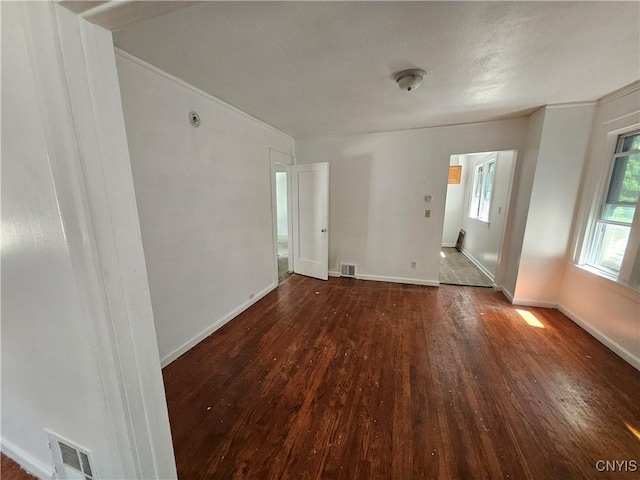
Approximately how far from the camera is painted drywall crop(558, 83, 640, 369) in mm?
2066

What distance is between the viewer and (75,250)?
0.71 meters

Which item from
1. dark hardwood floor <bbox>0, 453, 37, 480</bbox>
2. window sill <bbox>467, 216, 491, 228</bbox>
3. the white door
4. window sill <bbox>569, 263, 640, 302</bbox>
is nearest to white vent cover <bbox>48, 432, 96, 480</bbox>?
dark hardwood floor <bbox>0, 453, 37, 480</bbox>

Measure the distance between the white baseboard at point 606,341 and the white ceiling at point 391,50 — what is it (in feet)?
7.51

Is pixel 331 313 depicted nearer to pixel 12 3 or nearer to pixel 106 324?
pixel 106 324

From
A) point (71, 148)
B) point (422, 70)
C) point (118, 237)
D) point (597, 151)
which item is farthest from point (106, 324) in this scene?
point (597, 151)

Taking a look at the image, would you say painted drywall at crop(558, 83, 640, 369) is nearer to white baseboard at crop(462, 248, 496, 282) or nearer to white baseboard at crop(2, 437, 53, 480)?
white baseboard at crop(462, 248, 496, 282)

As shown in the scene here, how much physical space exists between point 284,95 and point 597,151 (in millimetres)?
3282

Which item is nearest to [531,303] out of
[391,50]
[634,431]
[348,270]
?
[634,431]

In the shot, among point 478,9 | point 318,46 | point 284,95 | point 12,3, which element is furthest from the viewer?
point 284,95

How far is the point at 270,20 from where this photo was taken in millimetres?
1287

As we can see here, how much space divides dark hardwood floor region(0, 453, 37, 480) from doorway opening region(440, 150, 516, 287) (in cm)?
448

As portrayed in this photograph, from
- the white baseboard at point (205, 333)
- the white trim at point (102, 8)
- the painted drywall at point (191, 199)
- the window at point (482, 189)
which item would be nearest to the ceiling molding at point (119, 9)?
the white trim at point (102, 8)

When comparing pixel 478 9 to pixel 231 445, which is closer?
pixel 478 9

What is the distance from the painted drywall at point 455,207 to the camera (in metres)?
6.06
